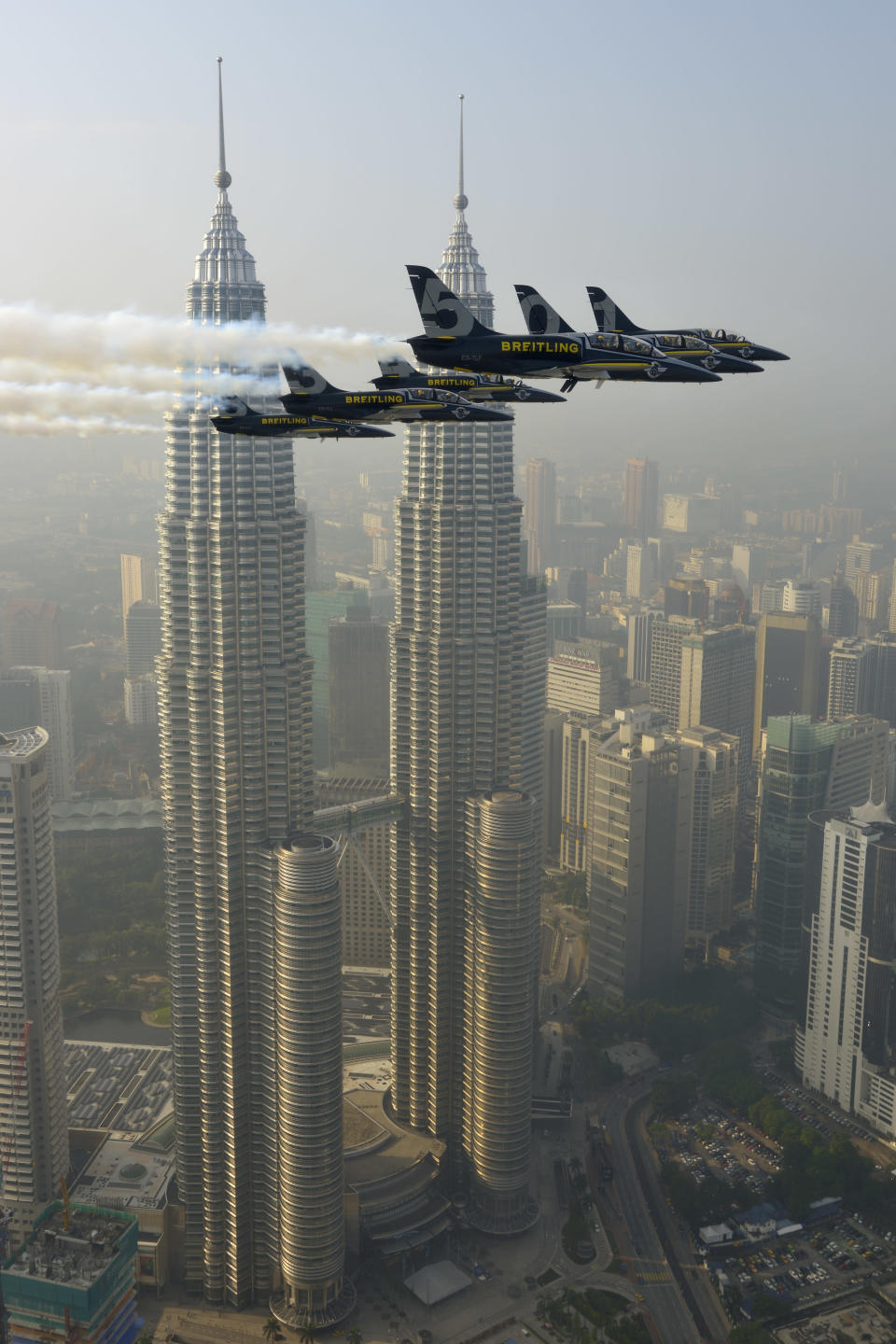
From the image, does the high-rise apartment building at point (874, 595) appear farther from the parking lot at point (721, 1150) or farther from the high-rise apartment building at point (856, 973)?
the parking lot at point (721, 1150)

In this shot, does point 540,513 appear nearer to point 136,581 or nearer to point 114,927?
point 136,581

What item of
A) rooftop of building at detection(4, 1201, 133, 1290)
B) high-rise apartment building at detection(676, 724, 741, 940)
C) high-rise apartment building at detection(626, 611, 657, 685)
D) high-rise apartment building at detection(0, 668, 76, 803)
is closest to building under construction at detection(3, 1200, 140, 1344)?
rooftop of building at detection(4, 1201, 133, 1290)

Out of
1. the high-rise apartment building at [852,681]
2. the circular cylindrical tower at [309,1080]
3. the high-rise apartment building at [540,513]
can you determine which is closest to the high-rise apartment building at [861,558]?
the high-rise apartment building at [852,681]

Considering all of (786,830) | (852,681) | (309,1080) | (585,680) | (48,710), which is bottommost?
(309,1080)

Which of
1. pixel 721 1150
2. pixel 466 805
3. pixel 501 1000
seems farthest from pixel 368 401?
A: pixel 721 1150

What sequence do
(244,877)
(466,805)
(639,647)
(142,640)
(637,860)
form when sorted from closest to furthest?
(244,877) < (466,805) < (637,860) < (142,640) < (639,647)
